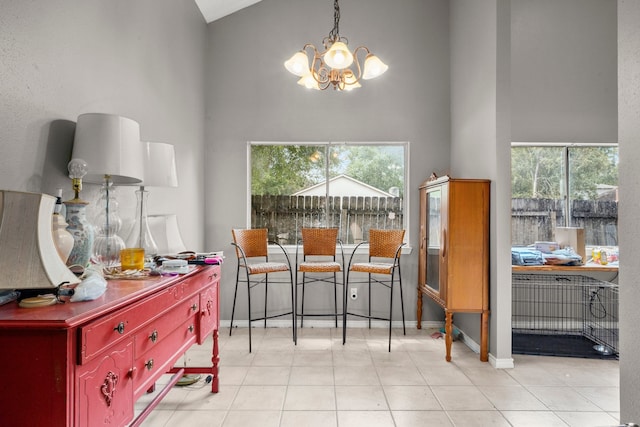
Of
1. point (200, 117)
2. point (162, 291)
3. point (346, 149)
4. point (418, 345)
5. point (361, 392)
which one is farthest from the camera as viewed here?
point (346, 149)

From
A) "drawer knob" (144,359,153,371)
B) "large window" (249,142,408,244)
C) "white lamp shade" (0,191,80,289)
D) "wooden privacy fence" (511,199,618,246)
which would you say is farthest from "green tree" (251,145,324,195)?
"white lamp shade" (0,191,80,289)

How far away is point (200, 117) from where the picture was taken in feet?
12.7

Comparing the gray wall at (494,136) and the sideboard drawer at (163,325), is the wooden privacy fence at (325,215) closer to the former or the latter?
the gray wall at (494,136)

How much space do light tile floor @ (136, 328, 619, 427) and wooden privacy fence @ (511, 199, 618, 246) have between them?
1.38 meters

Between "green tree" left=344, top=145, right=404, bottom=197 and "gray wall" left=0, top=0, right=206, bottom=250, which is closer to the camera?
"gray wall" left=0, top=0, right=206, bottom=250

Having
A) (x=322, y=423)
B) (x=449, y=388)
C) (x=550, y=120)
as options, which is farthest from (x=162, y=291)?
(x=550, y=120)

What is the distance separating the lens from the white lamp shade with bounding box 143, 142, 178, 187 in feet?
6.81

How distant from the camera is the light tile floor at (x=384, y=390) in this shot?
86.0 inches

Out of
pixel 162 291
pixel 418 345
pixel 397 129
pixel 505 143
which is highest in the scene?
pixel 397 129

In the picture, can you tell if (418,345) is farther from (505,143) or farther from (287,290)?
(505,143)

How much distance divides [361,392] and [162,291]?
1643 millimetres

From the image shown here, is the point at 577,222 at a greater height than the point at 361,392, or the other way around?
the point at 577,222

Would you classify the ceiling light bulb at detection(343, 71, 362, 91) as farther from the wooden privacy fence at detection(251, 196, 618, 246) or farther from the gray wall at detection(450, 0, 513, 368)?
the wooden privacy fence at detection(251, 196, 618, 246)

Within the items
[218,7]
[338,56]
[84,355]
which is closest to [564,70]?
[338,56]
